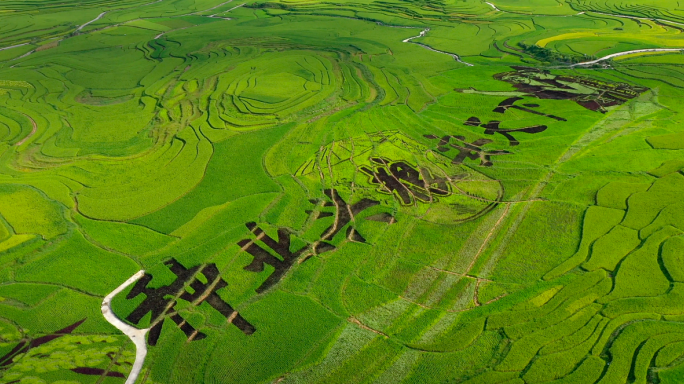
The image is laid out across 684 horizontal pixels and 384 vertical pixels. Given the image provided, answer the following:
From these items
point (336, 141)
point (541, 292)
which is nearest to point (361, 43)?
point (336, 141)

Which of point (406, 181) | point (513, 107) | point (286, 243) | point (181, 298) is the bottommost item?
point (181, 298)

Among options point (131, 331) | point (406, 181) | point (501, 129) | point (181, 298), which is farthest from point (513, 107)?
point (131, 331)

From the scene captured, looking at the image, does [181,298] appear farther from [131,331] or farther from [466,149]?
[466,149]

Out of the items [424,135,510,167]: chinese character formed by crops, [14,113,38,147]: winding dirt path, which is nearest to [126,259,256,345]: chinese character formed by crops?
[424,135,510,167]: chinese character formed by crops

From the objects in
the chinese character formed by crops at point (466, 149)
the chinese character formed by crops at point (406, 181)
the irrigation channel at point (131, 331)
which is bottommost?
the irrigation channel at point (131, 331)

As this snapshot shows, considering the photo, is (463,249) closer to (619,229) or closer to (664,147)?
(619,229)

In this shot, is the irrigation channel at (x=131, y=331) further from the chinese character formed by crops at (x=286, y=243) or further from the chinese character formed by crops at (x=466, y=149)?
the chinese character formed by crops at (x=466, y=149)

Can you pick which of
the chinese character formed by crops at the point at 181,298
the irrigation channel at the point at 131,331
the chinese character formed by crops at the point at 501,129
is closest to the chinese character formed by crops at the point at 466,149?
the chinese character formed by crops at the point at 501,129

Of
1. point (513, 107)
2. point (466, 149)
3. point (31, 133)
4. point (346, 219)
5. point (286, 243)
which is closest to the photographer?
point (286, 243)
